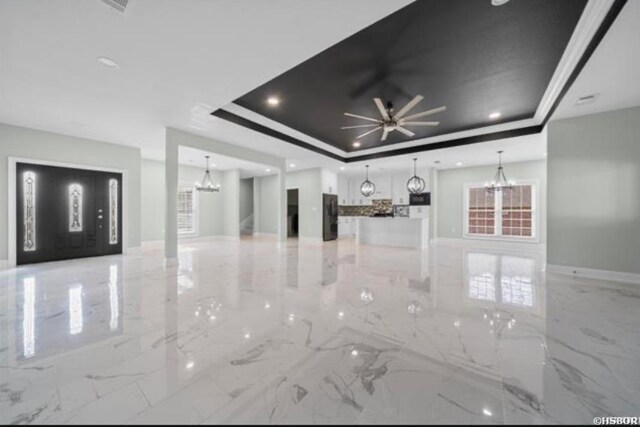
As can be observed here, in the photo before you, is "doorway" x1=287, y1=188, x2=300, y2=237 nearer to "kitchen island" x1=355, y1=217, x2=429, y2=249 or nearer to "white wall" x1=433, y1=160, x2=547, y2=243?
"kitchen island" x1=355, y1=217, x2=429, y2=249

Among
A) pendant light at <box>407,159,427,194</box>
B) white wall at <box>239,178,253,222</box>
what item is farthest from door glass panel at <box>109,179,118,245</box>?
pendant light at <box>407,159,427,194</box>

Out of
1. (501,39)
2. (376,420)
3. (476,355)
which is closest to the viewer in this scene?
(376,420)

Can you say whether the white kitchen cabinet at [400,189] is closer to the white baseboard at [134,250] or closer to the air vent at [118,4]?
the white baseboard at [134,250]

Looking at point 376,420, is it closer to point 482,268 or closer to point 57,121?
point 482,268

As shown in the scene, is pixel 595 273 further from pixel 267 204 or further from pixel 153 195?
pixel 153 195

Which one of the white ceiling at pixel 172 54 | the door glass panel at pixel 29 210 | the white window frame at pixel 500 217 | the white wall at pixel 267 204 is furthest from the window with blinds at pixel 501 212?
the door glass panel at pixel 29 210

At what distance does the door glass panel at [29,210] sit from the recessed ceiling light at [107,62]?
4.25m

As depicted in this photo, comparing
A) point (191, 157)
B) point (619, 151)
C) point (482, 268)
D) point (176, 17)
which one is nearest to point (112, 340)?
point (176, 17)

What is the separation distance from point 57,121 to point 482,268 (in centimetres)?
876

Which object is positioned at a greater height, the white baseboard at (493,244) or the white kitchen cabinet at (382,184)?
the white kitchen cabinet at (382,184)

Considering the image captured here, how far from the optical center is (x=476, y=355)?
6.27 ft

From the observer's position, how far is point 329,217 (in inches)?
392

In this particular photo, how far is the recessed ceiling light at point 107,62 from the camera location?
2926mm

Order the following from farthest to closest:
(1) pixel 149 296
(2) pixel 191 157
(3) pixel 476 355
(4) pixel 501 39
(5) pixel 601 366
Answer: (2) pixel 191 157 < (1) pixel 149 296 < (4) pixel 501 39 < (3) pixel 476 355 < (5) pixel 601 366
